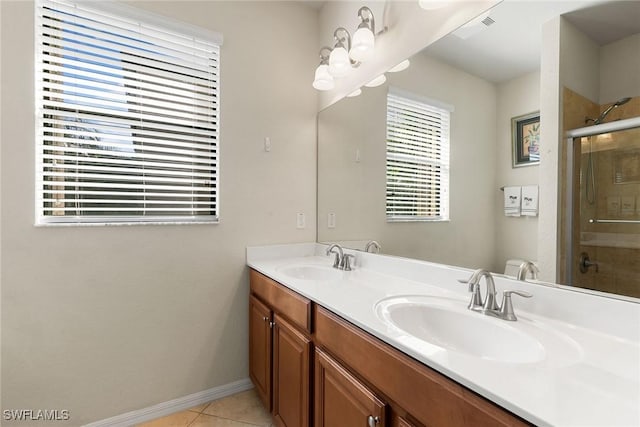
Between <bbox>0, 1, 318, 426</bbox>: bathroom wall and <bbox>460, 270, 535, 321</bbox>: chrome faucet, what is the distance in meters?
1.39

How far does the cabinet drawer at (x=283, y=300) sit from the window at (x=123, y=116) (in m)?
0.54

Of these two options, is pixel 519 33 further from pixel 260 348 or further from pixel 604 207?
pixel 260 348

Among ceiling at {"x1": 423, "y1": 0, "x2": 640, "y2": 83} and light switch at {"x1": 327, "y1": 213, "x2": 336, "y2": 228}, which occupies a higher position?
ceiling at {"x1": 423, "y1": 0, "x2": 640, "y2": 83}

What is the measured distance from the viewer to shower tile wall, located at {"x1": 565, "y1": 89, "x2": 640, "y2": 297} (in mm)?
820

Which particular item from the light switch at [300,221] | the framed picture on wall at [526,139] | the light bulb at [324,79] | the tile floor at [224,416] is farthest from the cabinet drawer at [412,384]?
the light bulb at [324,79]

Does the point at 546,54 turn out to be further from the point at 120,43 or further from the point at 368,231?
the point at 120,43

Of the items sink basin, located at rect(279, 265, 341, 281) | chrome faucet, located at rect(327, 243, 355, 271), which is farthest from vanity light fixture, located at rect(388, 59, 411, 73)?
sink basin, located at rect(279, 265, 341, 281)

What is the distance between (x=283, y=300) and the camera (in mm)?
1504

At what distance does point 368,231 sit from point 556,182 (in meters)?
1.00

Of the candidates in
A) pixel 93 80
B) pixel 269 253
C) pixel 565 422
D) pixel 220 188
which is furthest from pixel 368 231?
pixel 93 80

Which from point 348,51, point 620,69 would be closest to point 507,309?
point 620,69

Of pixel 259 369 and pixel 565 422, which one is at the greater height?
pixel 565 422

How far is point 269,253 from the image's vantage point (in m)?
2.10

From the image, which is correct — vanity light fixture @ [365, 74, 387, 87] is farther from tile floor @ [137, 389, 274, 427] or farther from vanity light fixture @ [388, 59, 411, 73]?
tile floor @ [137, 389, 274, 427]
